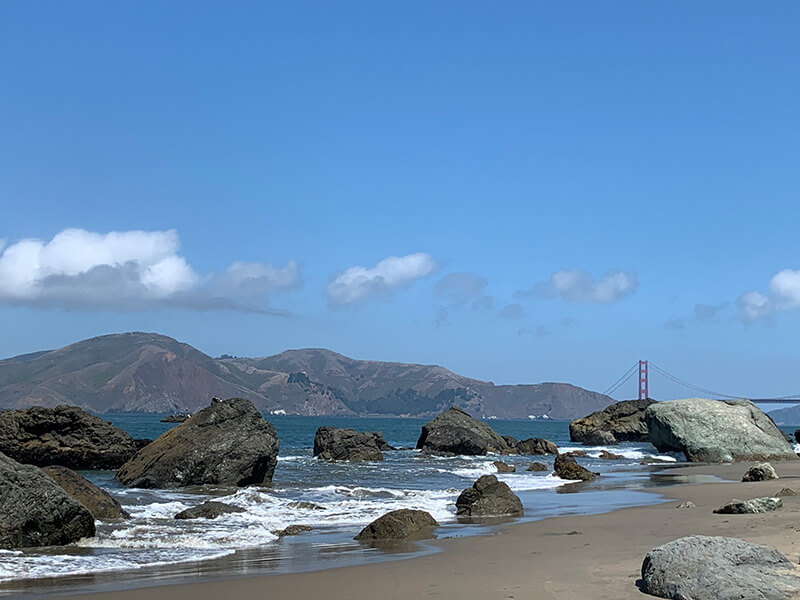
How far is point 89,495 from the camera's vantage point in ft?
46.6

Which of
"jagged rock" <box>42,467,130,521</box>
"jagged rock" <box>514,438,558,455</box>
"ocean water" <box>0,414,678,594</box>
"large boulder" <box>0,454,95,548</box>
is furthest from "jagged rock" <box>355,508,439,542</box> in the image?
"jagged rock" <box>514,438,558,455</box>

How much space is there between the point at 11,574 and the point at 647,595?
23.8ft

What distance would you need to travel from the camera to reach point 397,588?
8.02 m

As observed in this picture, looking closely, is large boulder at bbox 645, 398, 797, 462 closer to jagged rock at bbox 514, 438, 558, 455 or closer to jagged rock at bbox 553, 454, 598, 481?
jagged rock at bbox 514, 438, 558, 455

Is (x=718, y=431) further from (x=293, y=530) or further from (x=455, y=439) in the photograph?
(x=293, y=530)

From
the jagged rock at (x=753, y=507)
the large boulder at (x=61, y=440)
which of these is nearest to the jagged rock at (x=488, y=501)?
the jagged rock at (x=753, y=507)

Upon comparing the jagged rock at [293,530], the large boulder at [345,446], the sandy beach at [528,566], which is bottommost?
the jagged rock at [293,530]

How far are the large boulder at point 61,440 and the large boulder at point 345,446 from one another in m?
10.2

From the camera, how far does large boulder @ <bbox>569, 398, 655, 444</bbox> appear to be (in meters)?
67.8

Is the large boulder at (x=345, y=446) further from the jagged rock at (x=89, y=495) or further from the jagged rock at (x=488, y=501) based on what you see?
the jagged rock at (x=89, y=495)

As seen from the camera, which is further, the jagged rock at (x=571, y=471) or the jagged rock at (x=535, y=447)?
the jagged rock at (x=535, y=447)

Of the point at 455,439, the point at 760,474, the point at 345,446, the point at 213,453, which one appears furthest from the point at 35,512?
the point at 455,439

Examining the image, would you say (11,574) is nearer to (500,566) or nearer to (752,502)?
(500,566)

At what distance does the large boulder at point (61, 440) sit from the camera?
27734 mm
